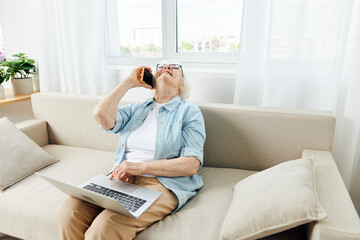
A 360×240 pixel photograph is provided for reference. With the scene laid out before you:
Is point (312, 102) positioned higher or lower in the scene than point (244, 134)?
higher

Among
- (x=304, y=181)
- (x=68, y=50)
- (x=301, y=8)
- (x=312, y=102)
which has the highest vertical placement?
(x=301, y=8)

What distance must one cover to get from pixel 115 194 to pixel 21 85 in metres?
1.63

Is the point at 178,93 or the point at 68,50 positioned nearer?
the point at 178,93

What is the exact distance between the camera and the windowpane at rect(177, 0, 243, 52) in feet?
7.13

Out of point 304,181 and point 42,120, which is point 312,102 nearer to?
point 304,181

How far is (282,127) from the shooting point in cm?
162

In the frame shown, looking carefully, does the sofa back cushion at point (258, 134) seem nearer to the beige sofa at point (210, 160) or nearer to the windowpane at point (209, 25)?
the beige sofa at point (210, 160)

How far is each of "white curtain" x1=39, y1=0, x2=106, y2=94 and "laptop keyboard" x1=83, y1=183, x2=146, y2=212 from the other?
1229mm

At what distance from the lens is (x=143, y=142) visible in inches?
60.5

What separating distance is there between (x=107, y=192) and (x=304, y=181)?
0.84m

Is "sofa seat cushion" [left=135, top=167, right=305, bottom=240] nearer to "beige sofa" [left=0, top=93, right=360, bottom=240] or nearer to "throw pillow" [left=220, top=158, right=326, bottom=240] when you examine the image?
"beige sofa" [left=0, top=93, right=360, bottom=240]

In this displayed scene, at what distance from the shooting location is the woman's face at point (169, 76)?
159 cm

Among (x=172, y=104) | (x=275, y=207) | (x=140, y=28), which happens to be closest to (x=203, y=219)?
(x=275, y=207)

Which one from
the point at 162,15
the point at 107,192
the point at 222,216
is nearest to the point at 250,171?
the point at 222,216
